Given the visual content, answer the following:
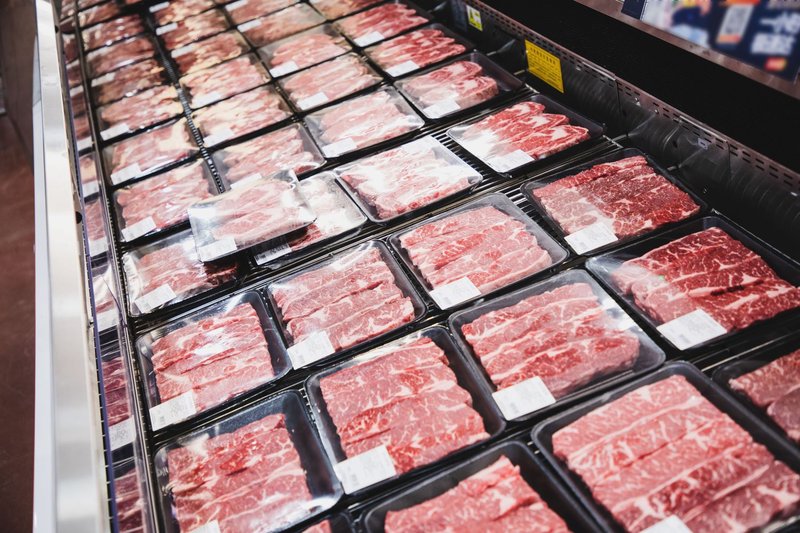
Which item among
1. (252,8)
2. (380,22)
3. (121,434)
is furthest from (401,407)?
(252,8)

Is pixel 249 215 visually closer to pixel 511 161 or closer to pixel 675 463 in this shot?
pixel 511 161

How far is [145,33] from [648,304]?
4.29 meters

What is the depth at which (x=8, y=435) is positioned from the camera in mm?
3986

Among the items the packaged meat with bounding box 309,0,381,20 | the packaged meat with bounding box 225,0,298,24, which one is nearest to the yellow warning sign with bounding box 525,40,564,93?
the packaged meat with bounding box 309,0,381,20

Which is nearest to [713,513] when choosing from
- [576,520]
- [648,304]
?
[576,520]

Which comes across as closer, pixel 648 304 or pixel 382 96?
pixel 648 304

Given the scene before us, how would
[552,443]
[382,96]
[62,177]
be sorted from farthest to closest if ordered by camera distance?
[382,96] < [62,177] < [552,443]

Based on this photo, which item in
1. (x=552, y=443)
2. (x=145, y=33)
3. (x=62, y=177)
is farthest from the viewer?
(x=145, y=33)

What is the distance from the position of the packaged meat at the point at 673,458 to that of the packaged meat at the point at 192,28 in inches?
151

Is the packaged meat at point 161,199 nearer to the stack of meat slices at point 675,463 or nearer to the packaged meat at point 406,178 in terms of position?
the packaged meat at point 406,178

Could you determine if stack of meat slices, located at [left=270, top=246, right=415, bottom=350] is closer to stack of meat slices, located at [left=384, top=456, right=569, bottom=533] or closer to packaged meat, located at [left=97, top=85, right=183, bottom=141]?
stack of meat slices, located at [left=384, top=456, right=569, bottom=533]

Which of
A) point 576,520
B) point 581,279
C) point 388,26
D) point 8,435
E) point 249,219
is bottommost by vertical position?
point 8,435

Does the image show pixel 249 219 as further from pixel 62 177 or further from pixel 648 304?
pixel 648 304

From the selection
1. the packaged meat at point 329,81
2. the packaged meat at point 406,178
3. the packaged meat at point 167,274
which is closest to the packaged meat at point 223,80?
the packaged meat at point 329,81
